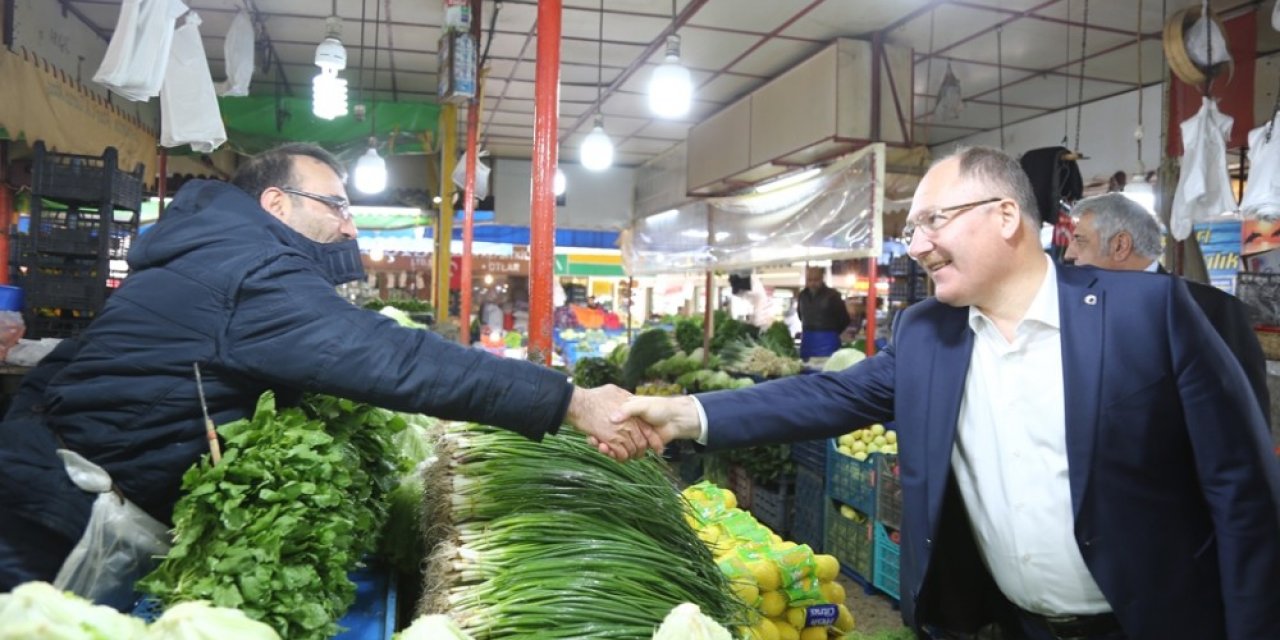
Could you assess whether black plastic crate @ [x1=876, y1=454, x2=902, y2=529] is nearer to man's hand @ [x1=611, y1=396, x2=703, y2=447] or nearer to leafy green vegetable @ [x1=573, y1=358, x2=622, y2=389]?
man's hand @ [x1=611, y1=396, x2=703, y2=447]

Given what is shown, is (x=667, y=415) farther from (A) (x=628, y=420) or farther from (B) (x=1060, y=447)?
(B) (x=1060, y=447)

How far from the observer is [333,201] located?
2.27 metres

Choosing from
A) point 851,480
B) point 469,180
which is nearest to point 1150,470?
point 851,480

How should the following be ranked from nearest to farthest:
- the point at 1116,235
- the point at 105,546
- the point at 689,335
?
the point at 105,546 → the point at 1116,235 → the point at 689,335

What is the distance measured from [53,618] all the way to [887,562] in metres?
4.84

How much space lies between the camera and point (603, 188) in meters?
15.7

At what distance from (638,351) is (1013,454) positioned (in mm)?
7999

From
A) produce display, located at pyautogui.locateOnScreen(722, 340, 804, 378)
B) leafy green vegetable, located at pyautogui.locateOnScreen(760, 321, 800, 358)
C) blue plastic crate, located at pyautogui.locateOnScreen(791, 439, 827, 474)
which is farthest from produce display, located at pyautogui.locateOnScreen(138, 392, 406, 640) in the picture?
leafy green vegetable, located at pyautogui.locateOnScreen(760, 321, 800, 358)

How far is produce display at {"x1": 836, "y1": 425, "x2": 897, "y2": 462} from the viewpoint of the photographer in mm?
5223

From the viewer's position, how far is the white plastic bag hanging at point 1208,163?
509cm

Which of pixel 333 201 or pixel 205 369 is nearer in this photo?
pixel 205 369

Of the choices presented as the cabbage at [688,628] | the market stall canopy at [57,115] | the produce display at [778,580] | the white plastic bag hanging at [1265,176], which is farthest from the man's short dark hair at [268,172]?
the white plastic bag hanging at [1265,176]

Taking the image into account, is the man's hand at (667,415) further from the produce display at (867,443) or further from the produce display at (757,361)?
the produce display at (757,361)

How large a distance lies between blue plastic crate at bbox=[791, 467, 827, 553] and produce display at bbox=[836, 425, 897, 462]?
13.7 inches
